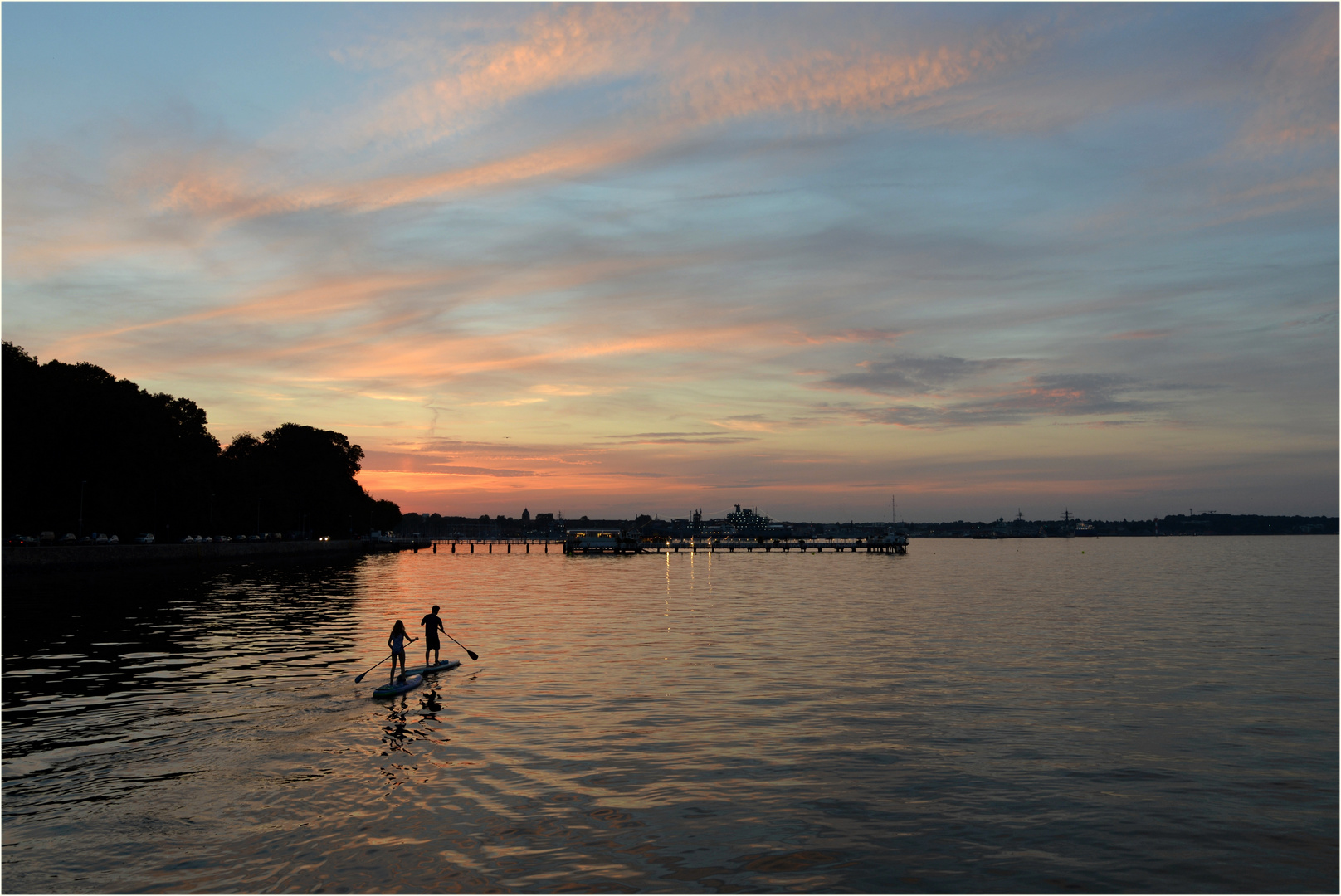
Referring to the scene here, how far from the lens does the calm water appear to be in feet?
49.7

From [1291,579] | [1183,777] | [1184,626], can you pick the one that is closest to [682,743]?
[1183,777]

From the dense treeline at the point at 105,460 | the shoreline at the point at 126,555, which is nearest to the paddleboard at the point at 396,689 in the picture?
the shoreline at the point at 126,555

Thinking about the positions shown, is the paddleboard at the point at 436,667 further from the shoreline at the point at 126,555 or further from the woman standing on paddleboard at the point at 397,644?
the shoreline at the point at 126,555

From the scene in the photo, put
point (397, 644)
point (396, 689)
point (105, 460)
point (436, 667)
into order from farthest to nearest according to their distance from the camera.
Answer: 1. point (105, 460)
2. point (436, 667)
3. point (397, 644)
4. point (396, 689)

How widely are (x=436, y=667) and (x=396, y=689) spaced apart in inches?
176

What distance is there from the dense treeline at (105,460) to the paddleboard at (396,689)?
7327cm

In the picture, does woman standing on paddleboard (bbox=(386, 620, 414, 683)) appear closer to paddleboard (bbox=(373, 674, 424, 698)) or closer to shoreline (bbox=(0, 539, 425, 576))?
paddleboard (bbox=(373, 674, 424, 698))

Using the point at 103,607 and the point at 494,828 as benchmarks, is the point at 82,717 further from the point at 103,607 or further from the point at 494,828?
the point at 103,607

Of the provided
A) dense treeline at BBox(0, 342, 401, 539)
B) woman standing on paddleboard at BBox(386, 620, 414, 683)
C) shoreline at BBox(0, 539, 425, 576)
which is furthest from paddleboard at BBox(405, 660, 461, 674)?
dense treeline at BBox(0, 342, 401, 539)

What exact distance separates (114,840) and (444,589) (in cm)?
7239

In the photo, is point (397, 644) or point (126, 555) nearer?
point (397, 644)

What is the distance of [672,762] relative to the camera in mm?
21578

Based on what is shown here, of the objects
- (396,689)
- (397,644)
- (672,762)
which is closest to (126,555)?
(397,644)

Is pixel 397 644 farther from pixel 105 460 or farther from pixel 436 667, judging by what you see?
pixel 105 460
